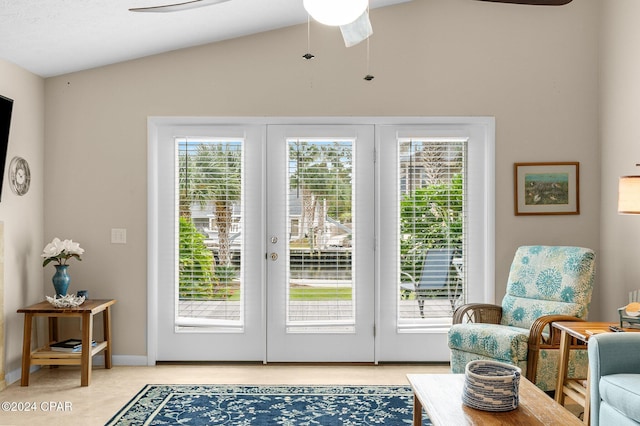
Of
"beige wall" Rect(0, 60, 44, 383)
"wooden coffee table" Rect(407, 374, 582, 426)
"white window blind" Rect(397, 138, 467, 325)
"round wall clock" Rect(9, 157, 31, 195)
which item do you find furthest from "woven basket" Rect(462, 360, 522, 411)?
"round wall clock" Rect(9, 157, 31, 195)

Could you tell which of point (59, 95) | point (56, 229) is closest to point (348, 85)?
point (59, 95)

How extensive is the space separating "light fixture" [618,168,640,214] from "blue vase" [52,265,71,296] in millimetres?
3925

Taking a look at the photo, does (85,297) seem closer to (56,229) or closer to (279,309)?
(56,229)

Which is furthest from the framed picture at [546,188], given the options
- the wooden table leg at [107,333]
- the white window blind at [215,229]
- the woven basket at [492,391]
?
the wooden table leg at [107,333]

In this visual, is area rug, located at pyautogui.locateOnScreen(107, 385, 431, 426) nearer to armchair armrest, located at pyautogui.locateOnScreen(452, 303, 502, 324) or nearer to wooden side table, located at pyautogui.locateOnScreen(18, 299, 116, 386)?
wooden side table, located at pyautogui.locateOnScreen(18, 299, 116, 386)

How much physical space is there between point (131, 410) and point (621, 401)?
276cm

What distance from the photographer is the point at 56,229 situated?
450 centimetres

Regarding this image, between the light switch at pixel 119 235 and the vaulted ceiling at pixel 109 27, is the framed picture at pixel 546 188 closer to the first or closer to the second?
the vaulted ceiling at pixel 109 27

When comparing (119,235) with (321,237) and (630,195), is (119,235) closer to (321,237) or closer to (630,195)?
(321,237)

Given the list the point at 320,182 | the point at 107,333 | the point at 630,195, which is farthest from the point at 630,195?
the point at 107,333

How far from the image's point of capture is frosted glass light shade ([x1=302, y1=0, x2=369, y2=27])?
1.93 meters

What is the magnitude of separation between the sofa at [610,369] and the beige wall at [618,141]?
1517mm

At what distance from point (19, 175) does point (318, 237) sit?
2.36m

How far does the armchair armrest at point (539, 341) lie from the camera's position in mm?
3432
